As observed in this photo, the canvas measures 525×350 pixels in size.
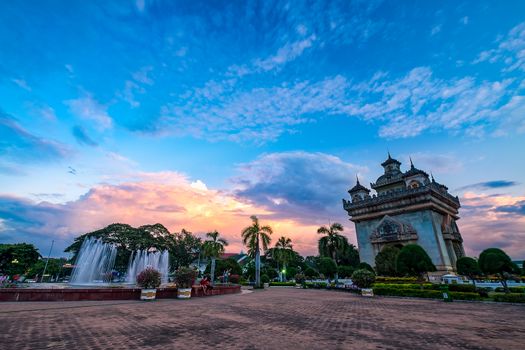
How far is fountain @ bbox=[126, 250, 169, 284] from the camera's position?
46.6 meters

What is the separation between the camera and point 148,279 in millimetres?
15219

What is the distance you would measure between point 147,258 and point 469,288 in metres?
51.8

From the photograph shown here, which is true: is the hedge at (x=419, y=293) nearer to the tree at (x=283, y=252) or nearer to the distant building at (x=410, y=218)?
the distant building at (x=410, y=218)

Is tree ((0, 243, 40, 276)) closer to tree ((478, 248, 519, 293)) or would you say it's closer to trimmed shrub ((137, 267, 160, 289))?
trimmed shrub ((137, 267, 160, 289))

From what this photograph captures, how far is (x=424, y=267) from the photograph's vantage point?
24.6 m

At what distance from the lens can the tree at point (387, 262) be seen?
31.2m

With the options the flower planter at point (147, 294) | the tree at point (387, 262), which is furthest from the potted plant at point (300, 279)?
the flower planter at point (147, 294)

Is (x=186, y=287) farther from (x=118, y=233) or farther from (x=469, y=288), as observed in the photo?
(x=118, y=233)

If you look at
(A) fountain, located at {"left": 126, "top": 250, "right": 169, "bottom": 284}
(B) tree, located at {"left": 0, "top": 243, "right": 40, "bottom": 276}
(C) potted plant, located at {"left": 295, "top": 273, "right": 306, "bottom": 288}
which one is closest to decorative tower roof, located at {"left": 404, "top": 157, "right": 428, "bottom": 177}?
(C) potted plant, located at {"left": 295, "top": 273, "right": 306, "bottom": 288}

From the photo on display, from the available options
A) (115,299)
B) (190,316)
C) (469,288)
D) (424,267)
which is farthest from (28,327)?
(424,267)

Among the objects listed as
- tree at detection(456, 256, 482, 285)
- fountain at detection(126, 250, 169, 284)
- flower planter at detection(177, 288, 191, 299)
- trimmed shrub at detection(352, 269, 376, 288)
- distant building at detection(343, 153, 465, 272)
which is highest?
distant building at detection(343, 153, 465, 272)

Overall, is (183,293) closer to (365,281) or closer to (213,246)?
(365,281)

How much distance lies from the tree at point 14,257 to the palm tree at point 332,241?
5385cm

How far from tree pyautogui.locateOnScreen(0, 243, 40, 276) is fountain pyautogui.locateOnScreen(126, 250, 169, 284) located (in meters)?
Result: 17.8
